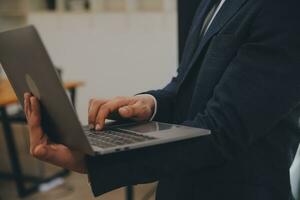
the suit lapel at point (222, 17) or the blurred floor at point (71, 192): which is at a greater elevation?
the suit lapel at point (222, 17)

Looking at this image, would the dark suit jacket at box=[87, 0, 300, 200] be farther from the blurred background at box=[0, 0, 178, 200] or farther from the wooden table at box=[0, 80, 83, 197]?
the blurred background at box=[0, 0, 178, 200]

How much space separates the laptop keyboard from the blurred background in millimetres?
3069

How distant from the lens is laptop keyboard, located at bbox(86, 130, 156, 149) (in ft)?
2.51

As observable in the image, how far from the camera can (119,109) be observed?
38.0 inches

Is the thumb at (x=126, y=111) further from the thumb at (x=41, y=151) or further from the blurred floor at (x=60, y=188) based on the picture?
the blurred floor at (x=60, y=188)

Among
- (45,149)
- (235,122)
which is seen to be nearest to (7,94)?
(45,149)

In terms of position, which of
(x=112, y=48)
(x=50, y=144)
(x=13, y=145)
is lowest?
(x=13, y=145)

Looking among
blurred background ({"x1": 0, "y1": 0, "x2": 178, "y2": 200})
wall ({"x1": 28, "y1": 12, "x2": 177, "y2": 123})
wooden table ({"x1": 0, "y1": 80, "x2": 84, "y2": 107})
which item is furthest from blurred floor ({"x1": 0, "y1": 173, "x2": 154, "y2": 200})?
wall ({"x1": 28, "y1": 12, "x2": 177, "y2": 123})

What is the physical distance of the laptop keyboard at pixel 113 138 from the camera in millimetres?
764

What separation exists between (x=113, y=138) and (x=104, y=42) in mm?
3862

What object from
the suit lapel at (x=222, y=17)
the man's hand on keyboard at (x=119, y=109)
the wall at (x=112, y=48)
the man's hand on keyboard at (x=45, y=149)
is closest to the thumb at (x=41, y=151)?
the man's hand on keyboard at (x=45, y=149)

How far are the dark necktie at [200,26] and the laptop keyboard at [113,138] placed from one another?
0.28 metres

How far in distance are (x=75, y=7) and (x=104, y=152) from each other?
418 cm

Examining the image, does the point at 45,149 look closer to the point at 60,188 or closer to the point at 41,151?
the point at 41,151
